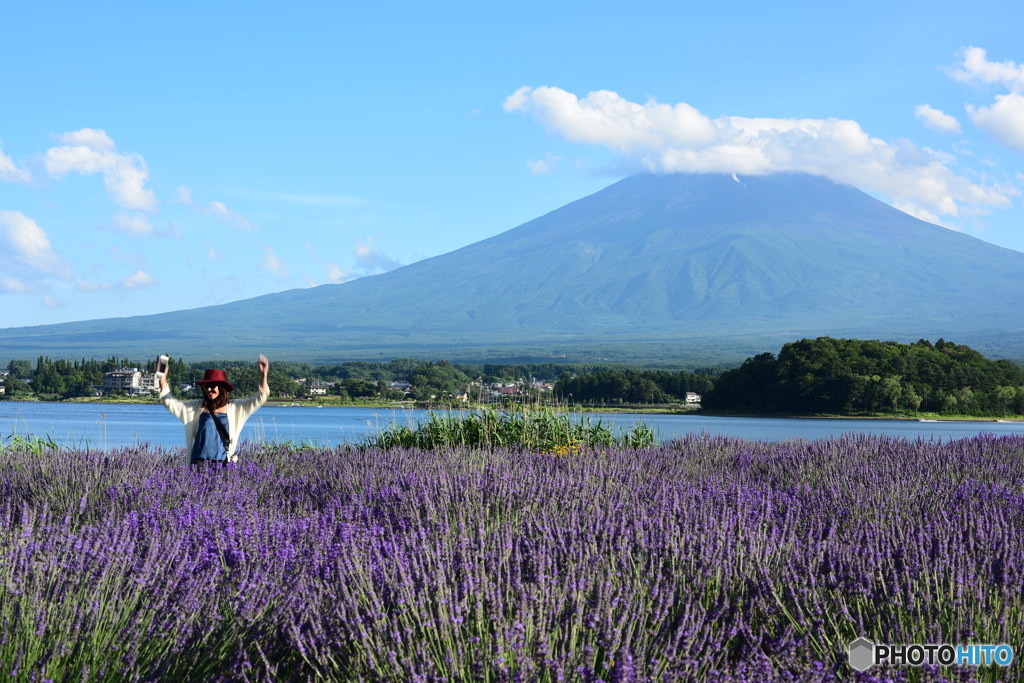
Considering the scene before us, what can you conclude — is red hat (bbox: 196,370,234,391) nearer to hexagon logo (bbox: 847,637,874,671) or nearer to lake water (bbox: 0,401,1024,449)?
lake water (bbox: 0,401,1024,449)

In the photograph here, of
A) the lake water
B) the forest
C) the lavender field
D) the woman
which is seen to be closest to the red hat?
the woman

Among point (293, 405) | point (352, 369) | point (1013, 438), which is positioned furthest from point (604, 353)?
A: point (1013, 438)

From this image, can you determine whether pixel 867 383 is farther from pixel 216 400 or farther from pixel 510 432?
pixel 216 400

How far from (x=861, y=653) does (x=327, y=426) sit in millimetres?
38797

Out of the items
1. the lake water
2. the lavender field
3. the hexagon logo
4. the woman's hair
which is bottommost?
the lake water

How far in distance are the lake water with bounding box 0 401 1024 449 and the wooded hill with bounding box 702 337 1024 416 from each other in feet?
3.76

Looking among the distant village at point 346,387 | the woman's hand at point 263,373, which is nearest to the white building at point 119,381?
the distant village at point 346,387

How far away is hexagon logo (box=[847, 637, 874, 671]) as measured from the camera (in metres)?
2.86

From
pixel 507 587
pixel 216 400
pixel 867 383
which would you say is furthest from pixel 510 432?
pixel 867 383

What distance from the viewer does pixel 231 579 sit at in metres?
3.59

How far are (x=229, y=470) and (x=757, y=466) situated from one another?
3.79m

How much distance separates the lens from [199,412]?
6602 millimetres

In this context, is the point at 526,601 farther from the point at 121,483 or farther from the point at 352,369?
the point at 352,369

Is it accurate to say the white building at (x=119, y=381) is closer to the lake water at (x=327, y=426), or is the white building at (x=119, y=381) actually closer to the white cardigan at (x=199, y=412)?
the lake water at (x=327, y=426)
